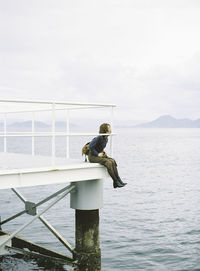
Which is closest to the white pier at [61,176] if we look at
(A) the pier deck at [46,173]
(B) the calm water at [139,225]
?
(A) the pier deck at [46,173]

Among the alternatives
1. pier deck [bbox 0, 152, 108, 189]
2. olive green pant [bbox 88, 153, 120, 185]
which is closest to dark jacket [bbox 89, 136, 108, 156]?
olive green pant [bbox 88, 153, 120, 185]

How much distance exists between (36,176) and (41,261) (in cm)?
622

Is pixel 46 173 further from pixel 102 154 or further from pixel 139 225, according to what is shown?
pixel 139 225

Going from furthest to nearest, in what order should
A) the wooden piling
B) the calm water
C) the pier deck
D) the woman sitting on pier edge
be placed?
the calm water → the wooden piling → the woman sitting on pier edge → the pier deck

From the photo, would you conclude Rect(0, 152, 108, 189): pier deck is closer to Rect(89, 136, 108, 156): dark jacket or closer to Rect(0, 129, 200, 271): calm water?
Rect(89, 136, 108, 156): dark jacket

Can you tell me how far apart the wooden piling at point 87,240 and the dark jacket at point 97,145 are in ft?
5.08

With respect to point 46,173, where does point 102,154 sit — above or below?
above

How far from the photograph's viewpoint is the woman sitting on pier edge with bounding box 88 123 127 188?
10758 millimetres

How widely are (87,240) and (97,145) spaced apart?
2513 mm

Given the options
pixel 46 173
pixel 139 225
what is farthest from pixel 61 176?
pixel 139 225

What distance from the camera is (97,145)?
11.0m

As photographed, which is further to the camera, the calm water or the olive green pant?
the calm water

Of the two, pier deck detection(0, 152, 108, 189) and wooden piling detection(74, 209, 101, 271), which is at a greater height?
pier deck detection(0, 152, 108, 189)

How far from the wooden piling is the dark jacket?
1.55m
